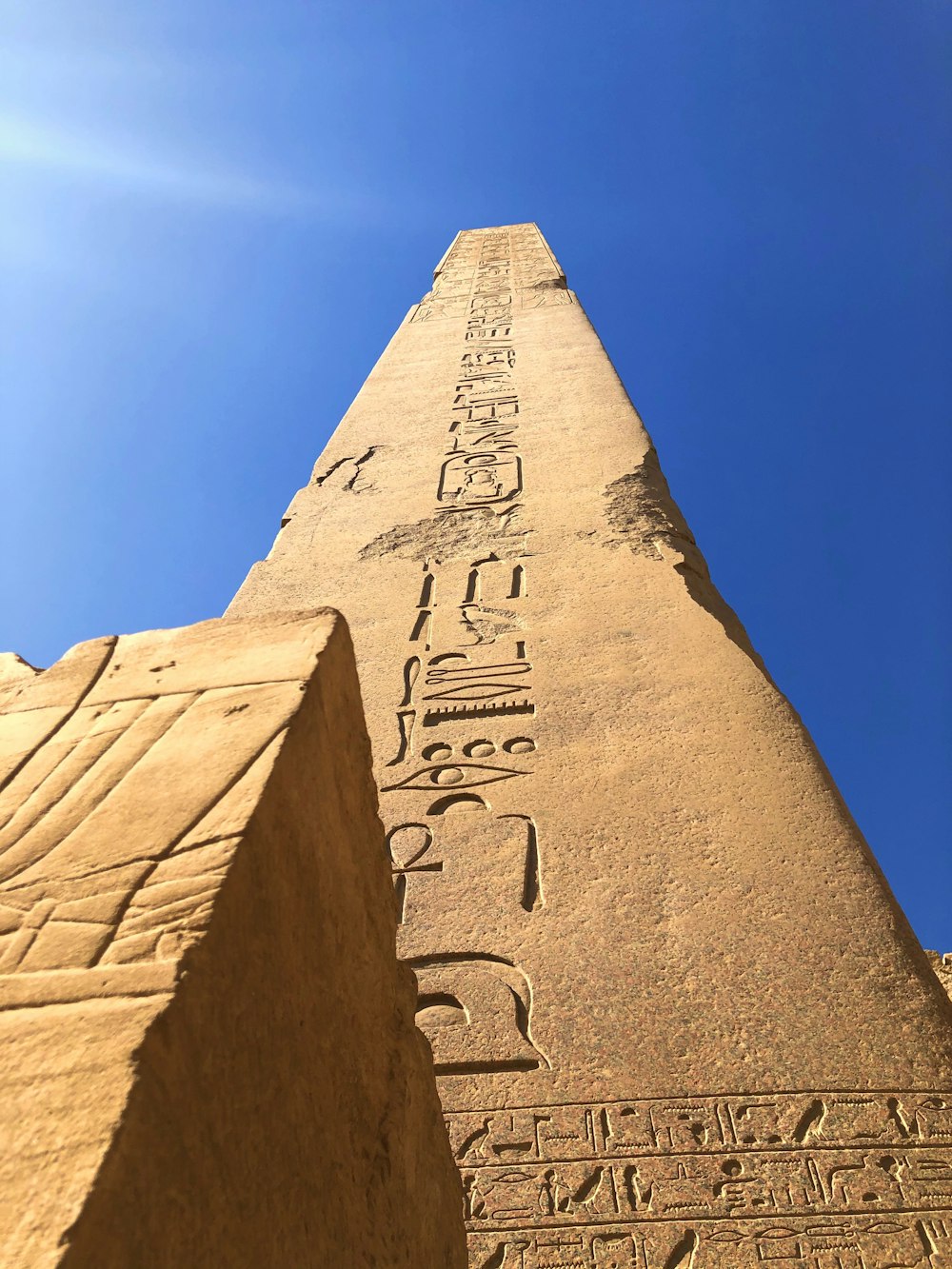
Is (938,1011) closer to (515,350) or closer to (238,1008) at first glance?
(238,1008)

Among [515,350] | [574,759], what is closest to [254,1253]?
[574,759]

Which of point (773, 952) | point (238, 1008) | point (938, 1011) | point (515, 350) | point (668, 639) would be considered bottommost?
point (238, 1008)

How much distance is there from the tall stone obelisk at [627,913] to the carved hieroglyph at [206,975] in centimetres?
43

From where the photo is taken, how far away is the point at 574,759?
2549 mm

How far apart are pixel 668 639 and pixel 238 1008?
2.29 metres

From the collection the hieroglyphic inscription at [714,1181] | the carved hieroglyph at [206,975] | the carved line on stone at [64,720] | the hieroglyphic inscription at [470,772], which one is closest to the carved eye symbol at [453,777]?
the hieroglyphic inscription at [470,772]

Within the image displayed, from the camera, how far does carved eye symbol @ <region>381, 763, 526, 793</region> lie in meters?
2.52

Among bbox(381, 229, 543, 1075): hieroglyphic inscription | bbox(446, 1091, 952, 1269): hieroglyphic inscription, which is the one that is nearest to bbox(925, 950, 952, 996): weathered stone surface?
bbox(381, 229, 543, 1075): hieroglyphic inscription

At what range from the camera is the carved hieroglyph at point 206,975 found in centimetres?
68

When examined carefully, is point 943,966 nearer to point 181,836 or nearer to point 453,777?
point 453,777

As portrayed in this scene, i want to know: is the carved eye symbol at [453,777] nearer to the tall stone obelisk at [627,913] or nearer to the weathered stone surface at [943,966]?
the tall stone obelisk at [627,913]

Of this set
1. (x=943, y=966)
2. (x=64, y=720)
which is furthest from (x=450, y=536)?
(x=64, y=720)

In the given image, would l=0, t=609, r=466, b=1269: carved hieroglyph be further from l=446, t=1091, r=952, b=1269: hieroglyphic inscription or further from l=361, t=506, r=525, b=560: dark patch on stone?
l=361, t=506, r=525, b=560: dark patch on stone

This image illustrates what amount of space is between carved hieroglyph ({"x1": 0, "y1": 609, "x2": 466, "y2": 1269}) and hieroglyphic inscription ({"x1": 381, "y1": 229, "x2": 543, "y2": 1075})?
0.58 meters
